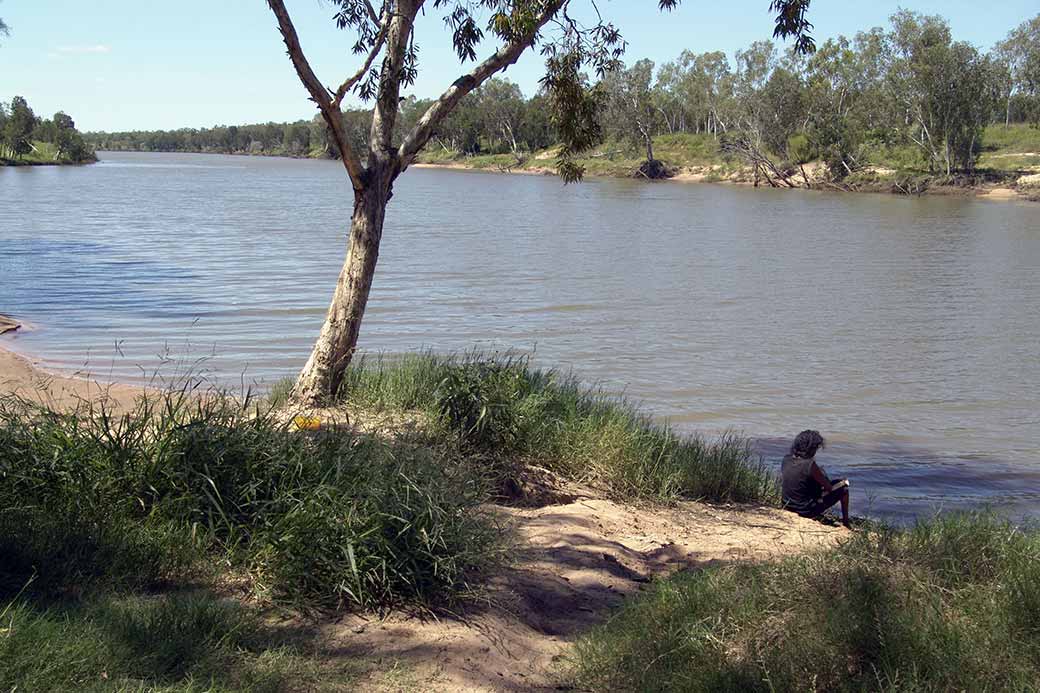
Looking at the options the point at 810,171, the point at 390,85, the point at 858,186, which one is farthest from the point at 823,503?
the point at 810,171

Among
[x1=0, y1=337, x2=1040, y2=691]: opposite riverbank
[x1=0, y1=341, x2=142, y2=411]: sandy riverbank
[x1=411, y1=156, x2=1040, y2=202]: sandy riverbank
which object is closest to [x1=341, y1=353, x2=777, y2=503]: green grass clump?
[x1=0, y1=337, x2=1040, y2=691]: opposite riverbank

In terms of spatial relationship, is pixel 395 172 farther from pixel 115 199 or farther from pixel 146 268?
pixel 115 199

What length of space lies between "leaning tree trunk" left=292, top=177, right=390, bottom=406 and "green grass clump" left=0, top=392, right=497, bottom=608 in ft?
8.42

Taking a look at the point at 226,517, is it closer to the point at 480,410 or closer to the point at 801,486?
the point at 480,410

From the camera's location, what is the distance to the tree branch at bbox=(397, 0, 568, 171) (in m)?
7.84

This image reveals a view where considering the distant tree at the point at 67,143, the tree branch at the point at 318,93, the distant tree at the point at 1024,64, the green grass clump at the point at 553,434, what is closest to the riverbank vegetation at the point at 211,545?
the green grass clump at the point at 553,434

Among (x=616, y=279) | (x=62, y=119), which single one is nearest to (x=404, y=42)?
(x=616, y=279)

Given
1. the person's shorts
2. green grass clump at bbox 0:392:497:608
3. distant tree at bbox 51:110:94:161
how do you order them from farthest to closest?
distant tree at bbox 51:110:94:161, the person's shorts, green grass clump at bbox 0:392:497:608

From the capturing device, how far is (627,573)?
5.71 metres

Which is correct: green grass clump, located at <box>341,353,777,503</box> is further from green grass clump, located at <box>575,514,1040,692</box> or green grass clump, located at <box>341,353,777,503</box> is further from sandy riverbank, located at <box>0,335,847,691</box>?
green grass clump, located at <box>575,514,1040,692</box>

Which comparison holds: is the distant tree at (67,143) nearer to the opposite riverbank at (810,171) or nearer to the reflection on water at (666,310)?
the opposite riverbank at (810,171)

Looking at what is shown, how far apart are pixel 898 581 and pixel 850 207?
49.4m

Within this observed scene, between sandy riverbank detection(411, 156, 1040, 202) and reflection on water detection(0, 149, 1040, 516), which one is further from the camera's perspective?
sandy riverbank detection(411, 156, 1040, 202)

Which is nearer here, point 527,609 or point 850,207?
point 527,609
